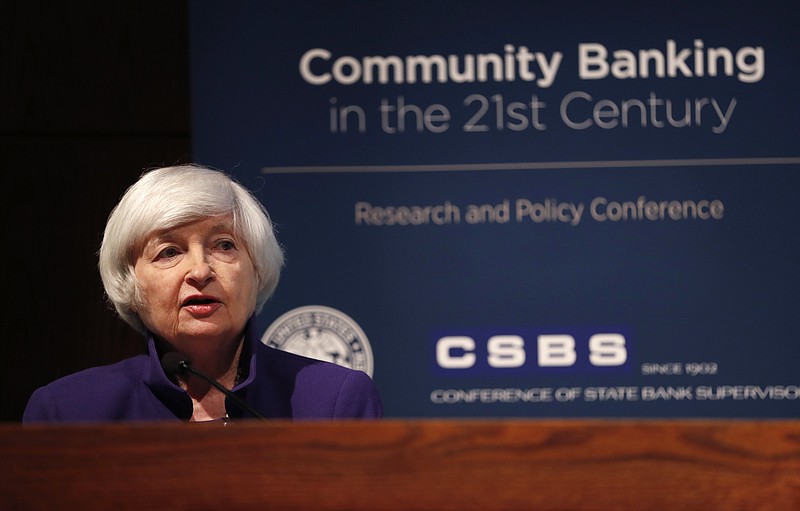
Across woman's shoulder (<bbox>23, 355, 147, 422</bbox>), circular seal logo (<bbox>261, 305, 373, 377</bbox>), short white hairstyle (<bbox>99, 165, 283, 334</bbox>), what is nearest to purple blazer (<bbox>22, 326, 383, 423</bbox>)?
woman's shoulder (<bbox>23, 355, 147, 422</bbox>)

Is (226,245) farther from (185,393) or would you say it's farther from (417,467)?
(417,467)

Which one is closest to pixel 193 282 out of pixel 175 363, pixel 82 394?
pixel 175 363

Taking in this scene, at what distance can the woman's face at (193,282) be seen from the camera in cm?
174

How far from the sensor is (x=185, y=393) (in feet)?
5.66

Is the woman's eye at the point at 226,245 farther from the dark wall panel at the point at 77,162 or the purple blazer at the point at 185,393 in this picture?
the dark wall panel at the point at 77,162

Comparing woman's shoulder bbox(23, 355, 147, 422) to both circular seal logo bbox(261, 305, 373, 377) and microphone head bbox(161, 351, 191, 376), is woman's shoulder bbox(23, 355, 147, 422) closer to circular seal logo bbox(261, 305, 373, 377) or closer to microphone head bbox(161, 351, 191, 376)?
microphone head bbox(161, 351, 191, 376)

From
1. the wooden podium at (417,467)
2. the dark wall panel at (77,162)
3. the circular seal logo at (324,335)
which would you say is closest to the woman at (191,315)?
the wooden podium at (417,467)

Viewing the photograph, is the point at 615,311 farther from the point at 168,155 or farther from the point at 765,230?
the point at 168,155

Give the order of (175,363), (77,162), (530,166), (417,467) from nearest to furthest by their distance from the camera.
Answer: (417,467) → (175,363) → (530,166) → (77,162)

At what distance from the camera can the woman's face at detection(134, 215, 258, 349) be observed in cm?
174

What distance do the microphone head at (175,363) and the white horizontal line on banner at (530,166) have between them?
4.32 ft

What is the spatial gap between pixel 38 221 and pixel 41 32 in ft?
2.16

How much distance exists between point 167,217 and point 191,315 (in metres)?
0.18

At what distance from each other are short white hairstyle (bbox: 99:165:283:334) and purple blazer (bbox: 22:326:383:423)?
0.38 feet
